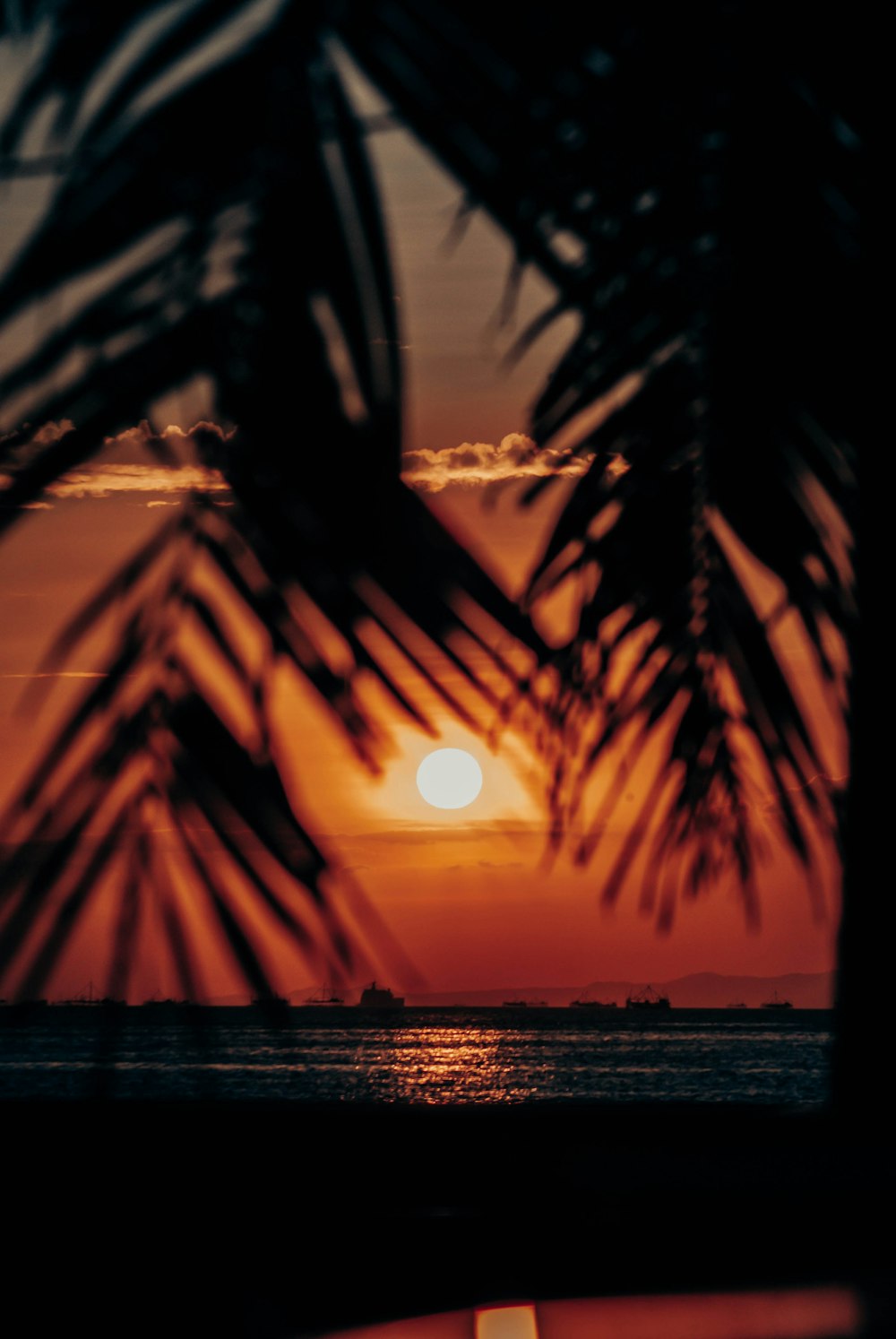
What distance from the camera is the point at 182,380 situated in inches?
23.3

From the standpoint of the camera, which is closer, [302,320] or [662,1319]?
[302,320]

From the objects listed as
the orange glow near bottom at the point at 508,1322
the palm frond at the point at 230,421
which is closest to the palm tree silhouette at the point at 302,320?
the palm frond at the point at 230,421

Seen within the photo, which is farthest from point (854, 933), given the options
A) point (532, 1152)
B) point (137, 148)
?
point (137, 148)

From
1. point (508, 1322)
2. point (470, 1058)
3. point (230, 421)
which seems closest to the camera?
point (230, 421)

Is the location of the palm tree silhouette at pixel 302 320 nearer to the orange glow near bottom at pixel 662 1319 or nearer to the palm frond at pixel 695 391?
the palm frond at pixel 695 391

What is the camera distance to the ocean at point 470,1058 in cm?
48

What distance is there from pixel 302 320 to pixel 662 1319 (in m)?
0.97

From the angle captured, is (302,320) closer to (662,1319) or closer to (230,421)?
(230,421)

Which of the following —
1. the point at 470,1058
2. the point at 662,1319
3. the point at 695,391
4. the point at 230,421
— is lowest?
A: the point at 662,1319

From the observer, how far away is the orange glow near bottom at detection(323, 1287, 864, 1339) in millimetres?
1089

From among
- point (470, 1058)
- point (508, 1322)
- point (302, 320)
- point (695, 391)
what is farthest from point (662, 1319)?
point (470, 1058)

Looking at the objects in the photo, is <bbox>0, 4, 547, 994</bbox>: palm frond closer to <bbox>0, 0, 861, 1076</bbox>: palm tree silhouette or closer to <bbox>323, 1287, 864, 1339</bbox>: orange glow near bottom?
<bbox>0, 0, 861, 1076</bbox>: palm tree silhouette

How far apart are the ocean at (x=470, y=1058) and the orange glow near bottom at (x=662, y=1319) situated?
0.88ft

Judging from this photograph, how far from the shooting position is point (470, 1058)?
64375 mm
